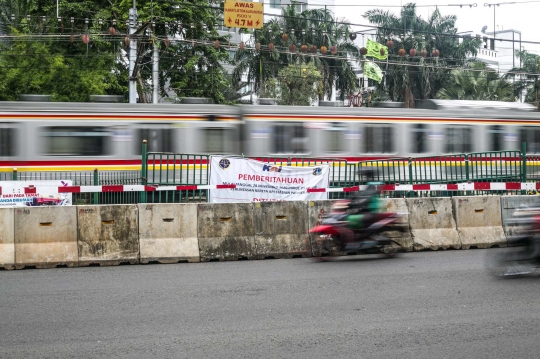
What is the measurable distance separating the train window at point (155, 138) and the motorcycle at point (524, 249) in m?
13.4

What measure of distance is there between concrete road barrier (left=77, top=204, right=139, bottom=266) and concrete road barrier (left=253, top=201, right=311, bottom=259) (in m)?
2.07

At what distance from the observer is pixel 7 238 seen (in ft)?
33.8

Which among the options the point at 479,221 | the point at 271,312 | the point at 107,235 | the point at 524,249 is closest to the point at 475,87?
the point at 479,221

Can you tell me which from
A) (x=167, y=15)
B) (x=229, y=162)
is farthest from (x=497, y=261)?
(x=167, y=15)

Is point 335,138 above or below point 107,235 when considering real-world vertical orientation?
above

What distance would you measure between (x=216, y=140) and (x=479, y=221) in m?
10.5

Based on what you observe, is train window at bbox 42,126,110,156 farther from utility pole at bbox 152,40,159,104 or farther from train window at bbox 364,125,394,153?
utility pole at bbox 152,40,159,104

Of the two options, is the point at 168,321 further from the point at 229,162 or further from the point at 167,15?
the point at 167,15

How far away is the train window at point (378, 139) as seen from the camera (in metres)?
22.0

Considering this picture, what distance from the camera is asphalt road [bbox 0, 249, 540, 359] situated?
18.5 feet

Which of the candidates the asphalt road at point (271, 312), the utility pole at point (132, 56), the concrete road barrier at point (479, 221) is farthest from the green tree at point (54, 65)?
the asphalt road at point (271, 312)

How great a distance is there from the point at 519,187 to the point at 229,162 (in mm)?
6595

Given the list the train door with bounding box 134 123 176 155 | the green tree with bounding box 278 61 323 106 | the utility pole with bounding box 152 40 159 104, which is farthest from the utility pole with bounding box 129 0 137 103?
the green tree with bounding box 278 61 323 106

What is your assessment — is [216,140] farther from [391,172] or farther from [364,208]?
[364,208]
